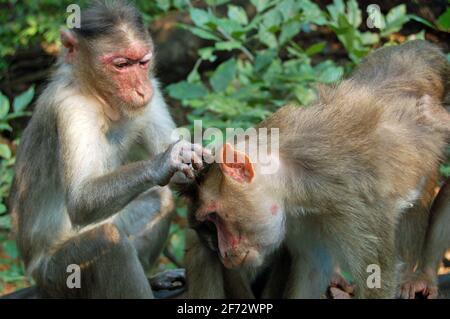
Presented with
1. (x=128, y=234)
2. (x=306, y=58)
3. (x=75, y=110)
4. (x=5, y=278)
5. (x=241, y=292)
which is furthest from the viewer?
(x=306, y=58)

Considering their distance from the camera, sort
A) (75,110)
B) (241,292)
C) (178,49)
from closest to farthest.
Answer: (241,292), (75,110), (178,49)

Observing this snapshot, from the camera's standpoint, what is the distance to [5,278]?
27.0 ft

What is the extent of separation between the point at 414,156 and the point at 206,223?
1.58 m

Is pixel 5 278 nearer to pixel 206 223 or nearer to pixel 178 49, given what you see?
pixel 206 223

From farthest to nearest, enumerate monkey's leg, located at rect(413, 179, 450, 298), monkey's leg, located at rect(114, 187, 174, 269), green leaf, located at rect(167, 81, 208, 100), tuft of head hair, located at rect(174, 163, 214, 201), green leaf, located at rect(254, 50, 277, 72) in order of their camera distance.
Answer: green leaf, located at rect(254, 50, 277, 72)
green leaf, located at rect(167, 81, 208, 100)
monkey's leg, located at rect(114, 187, 174, 269)
monkey's leg, located at rect(413, 179, 450, 298)
tuft of head hair, located at rect(174, 163, 214, 201)

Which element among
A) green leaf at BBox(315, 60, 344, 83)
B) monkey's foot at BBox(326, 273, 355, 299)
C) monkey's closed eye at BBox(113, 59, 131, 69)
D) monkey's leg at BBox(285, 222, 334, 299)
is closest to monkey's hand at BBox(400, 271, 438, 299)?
monkey's foot at BBox(326, 273, 355, 299)

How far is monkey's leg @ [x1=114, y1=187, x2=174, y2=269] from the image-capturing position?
23.4 feet

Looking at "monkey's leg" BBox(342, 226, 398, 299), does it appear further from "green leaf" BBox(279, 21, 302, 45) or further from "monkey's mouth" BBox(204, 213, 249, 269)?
"green leaf" BBox(279, 21, 302, 45)

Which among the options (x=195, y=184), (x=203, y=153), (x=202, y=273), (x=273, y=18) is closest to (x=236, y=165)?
(x=203, y=153)

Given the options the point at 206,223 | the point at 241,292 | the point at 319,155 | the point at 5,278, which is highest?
the point at 319,155

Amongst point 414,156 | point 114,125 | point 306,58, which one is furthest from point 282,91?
point 414,156

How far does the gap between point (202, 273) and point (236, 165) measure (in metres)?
0.93

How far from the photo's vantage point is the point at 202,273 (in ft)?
19.1

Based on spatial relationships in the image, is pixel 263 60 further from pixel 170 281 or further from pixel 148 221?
pixel 170 281
